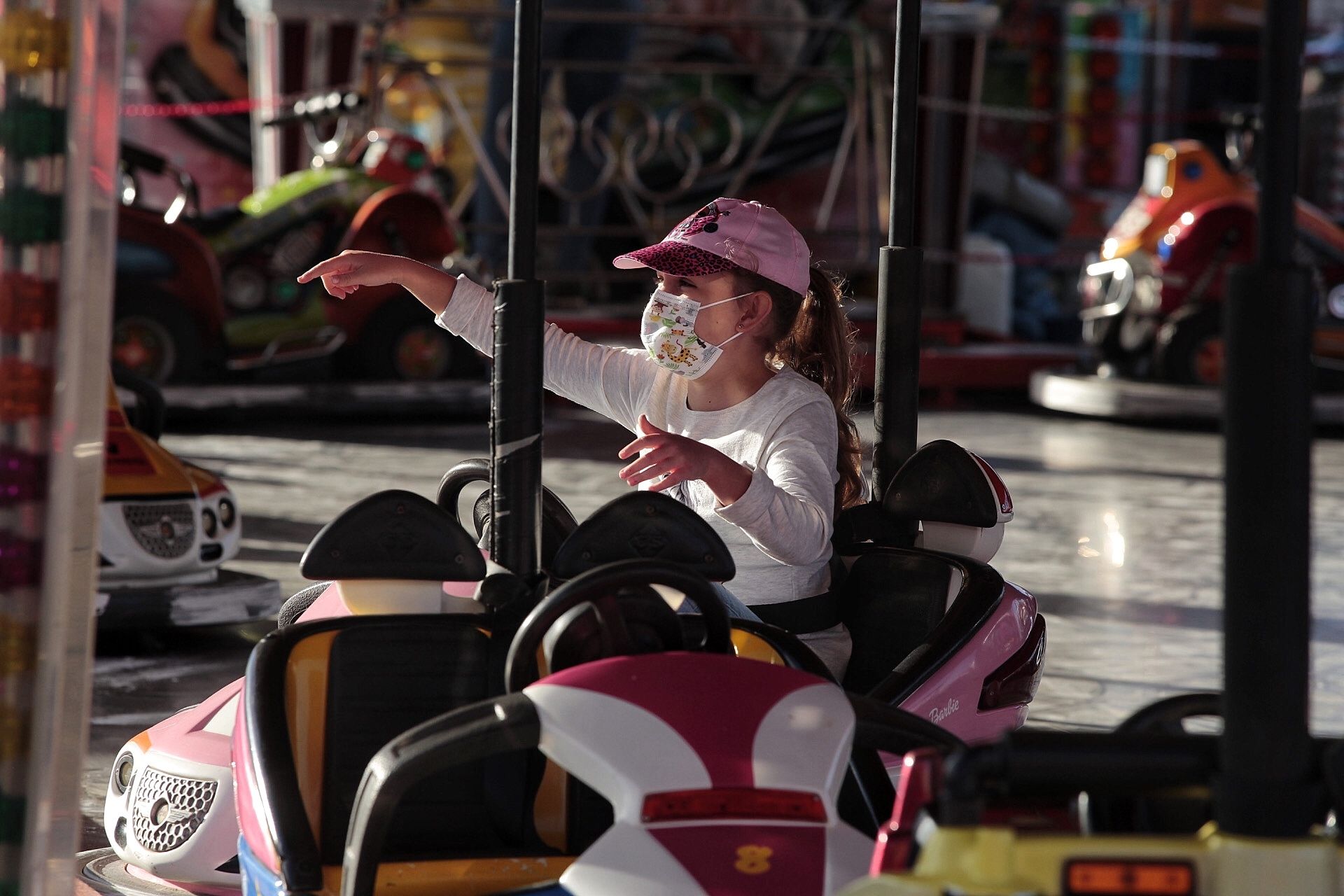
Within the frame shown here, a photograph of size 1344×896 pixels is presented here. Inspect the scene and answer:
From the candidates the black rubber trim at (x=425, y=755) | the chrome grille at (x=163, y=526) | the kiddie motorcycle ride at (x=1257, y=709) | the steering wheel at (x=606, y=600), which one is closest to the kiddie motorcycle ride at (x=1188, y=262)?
the chrome grille at (x=163, y=526)

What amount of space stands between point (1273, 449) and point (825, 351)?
1.14m

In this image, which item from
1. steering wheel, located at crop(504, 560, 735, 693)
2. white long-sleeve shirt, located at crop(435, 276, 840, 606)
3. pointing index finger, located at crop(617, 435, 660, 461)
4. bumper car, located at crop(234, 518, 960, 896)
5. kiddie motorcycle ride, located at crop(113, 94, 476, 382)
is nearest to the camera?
bumper car, located at crop(234, 518, 960, 896)

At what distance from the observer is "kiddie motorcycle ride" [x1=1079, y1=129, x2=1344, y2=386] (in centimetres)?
618

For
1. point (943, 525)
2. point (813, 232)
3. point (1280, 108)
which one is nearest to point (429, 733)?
point (1280, 108)

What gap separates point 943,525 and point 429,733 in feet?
2.99

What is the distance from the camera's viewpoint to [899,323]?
6.44 feet

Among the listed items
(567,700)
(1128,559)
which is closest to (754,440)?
(567,700)

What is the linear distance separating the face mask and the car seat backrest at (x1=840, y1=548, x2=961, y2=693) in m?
0.27

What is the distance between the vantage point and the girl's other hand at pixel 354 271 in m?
1.68

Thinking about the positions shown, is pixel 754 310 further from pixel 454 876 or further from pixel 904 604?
pixel 454 876

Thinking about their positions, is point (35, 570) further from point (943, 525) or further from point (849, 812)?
point (943, 525)

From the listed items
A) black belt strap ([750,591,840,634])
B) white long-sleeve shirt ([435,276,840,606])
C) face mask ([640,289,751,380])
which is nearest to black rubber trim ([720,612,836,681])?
white long-sleeve shirt ([435,276,840,606])

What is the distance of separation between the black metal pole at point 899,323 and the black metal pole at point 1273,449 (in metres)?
1.12

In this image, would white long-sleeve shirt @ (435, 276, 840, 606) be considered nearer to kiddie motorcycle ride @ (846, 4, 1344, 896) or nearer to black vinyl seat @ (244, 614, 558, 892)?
black vinyl seat @ (244, 614, 558, 892)
